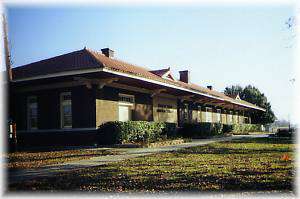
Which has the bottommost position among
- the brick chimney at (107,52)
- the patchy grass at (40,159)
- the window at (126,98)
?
the patchy grass at (40,159)

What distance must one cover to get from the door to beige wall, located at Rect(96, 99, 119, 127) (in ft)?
1.80

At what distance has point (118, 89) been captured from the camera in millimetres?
18844

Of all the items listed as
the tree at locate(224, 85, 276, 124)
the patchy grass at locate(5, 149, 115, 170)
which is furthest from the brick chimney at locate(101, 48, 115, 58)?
the tree at locate(224, 85, 276, 124)

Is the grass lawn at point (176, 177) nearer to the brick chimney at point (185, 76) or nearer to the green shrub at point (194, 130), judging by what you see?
the green shrub at point (194, 130)

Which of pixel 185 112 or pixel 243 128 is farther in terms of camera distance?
pixel 243 128

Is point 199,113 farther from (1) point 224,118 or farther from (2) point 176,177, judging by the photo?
(2) point 176,177

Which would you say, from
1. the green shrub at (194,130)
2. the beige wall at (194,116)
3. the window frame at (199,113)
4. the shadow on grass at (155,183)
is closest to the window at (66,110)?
the green shrub at (194,130)

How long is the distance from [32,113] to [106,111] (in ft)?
17.6

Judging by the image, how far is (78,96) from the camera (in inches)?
693

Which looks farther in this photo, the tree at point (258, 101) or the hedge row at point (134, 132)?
the tree at point (258, 101)

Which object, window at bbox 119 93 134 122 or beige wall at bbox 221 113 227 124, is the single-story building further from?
beige wall at bbox 221 113 227 124

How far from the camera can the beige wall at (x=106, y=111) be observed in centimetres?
1708

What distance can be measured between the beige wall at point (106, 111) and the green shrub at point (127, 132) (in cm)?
56

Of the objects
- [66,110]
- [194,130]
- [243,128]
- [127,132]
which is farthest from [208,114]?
[66,110]
